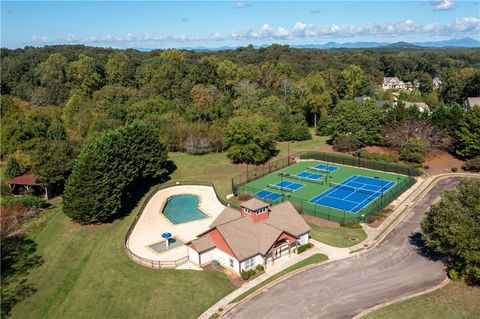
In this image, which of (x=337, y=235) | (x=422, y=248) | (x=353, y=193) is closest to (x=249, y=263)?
(x=337, y=235)

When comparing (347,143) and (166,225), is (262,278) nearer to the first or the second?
(166,225)

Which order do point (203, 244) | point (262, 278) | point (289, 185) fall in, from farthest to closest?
point (289, 185), point (203, 244), point (262, 278)

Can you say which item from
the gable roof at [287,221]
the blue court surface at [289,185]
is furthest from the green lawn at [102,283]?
the blue court surface at [289,185]

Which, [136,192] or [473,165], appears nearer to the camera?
[136,192]

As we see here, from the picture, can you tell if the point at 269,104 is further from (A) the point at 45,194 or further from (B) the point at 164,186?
(A) the point at 45,194

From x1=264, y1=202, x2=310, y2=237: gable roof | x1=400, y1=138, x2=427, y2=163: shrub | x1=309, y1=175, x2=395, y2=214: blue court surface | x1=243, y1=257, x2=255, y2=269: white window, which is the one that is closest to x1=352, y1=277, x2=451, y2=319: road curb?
x1=243, y1=257, x2=255, y2=269: white window

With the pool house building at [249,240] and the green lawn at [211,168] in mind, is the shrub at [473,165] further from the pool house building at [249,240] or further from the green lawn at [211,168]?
the pool house building at [249,240]

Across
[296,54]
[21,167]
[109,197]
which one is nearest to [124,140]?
[109,197]
